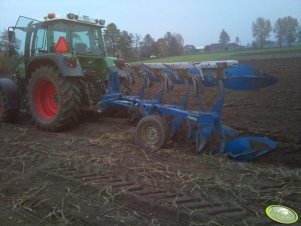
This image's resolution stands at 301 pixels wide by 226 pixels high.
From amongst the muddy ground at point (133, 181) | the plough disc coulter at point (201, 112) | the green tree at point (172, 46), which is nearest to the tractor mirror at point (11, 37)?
the muddy ground at point (133, 181)

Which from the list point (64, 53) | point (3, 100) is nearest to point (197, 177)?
point (64, 53)

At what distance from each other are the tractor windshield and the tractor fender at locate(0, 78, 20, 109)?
152 cm

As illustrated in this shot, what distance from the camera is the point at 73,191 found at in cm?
361

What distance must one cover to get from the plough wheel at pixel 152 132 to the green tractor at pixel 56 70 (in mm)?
1440

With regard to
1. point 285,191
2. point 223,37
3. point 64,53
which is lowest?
point 285,191

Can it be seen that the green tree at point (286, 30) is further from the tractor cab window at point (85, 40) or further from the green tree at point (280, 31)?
the tractor cab window at point (85, 40)

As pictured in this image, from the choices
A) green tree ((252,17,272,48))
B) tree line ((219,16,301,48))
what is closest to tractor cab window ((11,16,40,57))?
tree line ((219,16,301,48))

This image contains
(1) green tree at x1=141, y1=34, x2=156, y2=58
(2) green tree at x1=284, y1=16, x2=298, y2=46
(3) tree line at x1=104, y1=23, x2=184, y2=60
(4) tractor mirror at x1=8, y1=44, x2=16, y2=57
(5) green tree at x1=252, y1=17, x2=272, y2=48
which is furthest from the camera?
(5) green tree at x1=252, y1=17, x2=272, y2=48

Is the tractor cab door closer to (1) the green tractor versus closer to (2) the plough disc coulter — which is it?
(1) the green tractor

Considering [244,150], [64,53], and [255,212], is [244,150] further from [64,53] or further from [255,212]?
[64,53]

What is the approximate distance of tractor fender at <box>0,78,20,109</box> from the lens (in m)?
7.28

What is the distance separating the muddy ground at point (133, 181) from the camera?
3.09 m

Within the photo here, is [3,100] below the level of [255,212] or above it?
above

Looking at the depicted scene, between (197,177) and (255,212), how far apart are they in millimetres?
945
